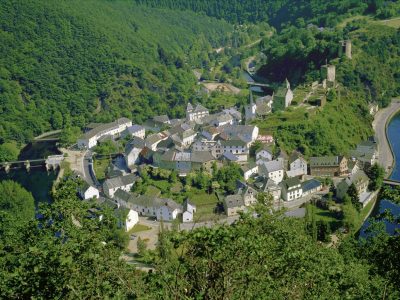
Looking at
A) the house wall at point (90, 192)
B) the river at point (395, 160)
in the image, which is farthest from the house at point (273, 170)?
the house wall at point (90, 192)

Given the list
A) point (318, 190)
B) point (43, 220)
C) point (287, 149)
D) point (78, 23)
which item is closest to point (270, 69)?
point (78, 23)

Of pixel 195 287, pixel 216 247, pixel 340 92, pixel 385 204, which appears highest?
pixel 216 247

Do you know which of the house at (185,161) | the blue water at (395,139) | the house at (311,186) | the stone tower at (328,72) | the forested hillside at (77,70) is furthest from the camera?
the forested hillside at (77,70)

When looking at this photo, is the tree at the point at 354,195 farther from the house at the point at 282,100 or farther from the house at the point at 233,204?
the house at the point at 282,100

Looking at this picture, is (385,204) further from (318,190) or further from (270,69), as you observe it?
(270,69)

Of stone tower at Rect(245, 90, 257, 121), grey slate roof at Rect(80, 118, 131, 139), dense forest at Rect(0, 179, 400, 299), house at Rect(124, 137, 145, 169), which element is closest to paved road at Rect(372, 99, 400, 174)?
stone tower at Rect(245, 90, 257, 121)

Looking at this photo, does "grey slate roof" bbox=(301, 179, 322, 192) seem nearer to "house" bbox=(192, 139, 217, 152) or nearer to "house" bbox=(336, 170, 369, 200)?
"house" bbox=(336, 170, 369, 200)
